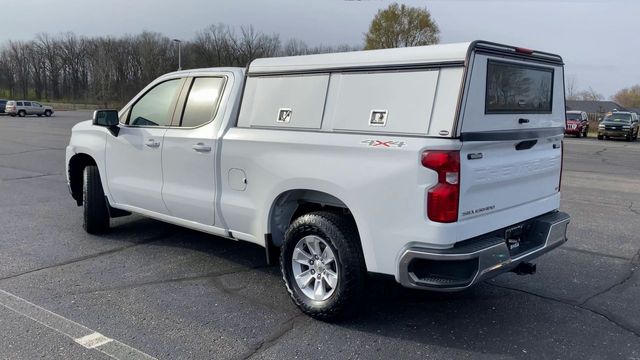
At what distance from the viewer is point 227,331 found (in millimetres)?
3801

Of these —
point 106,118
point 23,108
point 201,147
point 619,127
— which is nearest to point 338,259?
point 201,147

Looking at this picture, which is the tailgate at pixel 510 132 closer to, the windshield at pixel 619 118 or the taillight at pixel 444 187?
the taillight at pixel 444 187

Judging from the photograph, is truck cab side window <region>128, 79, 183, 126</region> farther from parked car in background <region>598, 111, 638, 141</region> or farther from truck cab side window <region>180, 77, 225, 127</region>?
parked car in background <region>598, 111, 638, 141</region>

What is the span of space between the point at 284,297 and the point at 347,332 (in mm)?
833

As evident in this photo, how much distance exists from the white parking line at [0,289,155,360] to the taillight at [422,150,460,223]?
6.77 feet

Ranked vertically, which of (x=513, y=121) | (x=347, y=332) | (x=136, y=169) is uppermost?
(x=513, y=121)

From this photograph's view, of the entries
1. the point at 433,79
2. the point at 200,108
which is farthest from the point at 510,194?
the point at 200,108

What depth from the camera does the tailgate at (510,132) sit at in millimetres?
3402

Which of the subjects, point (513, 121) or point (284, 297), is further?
point (284, 297)

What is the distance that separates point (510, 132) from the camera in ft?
12.2

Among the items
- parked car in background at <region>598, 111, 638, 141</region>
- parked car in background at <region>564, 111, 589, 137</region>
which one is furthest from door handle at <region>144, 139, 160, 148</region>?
parked car in background at <region>598, 111, 638, 141</region>

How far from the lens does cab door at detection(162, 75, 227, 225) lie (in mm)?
4719

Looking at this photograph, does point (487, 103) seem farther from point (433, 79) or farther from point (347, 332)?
point (347, 332)

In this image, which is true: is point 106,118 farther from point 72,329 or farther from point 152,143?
point 72,329
